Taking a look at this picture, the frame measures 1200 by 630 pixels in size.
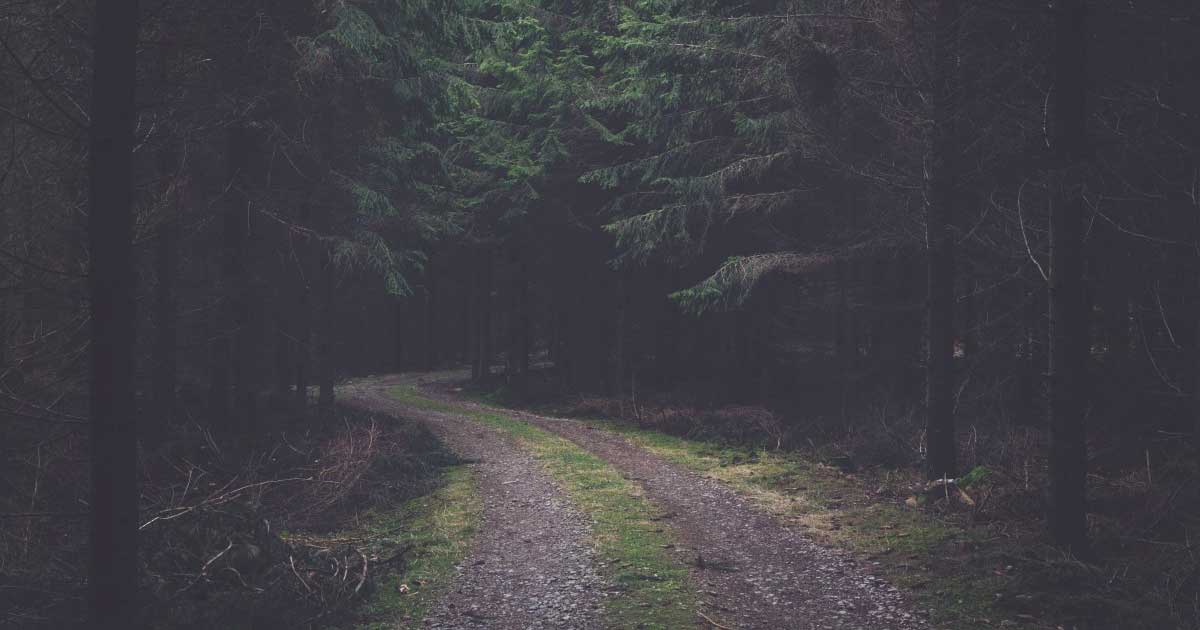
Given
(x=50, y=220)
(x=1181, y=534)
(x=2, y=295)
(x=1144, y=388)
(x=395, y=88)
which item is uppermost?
(x=395, y=88)

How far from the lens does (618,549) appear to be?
1117cm

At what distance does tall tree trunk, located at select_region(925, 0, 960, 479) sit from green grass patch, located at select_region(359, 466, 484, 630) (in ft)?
24.8

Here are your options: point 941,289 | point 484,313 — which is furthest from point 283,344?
point 941,289

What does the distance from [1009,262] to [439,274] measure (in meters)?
33.9

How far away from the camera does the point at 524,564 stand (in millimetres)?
10609

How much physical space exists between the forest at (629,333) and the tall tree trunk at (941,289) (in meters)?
0.06

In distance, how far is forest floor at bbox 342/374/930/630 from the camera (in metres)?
8.76

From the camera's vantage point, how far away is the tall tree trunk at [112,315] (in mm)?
6809

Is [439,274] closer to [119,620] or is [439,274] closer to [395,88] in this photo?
[395,88]

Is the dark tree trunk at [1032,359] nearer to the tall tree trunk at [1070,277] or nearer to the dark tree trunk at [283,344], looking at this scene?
the tall tree trunk at [1070,277]

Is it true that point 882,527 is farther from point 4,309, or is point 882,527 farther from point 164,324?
point 164,324

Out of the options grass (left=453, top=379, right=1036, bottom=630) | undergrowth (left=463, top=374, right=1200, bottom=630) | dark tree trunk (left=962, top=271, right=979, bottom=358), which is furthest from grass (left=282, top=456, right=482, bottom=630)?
dark tree trunk (left=962, top=271, right=979, bottom=358)

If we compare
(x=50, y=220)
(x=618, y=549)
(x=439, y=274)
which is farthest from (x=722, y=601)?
(x=439, y=274)

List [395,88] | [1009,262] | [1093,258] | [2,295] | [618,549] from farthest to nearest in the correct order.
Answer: [395,88] → [1009,262] → [1093,258] → [618,549] → [2,295]
